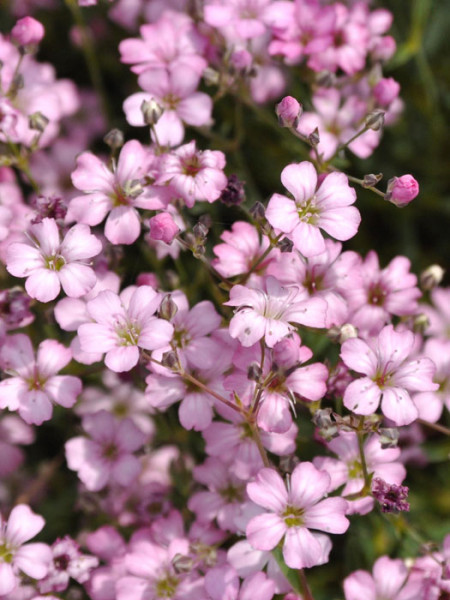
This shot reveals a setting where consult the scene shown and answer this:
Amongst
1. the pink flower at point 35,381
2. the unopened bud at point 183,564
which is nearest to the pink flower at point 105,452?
the pink flower at point 35,381

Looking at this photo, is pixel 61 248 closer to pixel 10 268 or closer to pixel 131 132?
pixel 10 268

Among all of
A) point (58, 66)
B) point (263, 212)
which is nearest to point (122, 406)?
point (263, 212)

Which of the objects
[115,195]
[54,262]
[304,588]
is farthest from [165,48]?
[304,588]

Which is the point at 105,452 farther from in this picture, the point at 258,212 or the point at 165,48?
the point at 165,48

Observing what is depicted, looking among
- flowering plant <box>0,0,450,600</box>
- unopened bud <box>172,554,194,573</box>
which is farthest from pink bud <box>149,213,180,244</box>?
unopened bud <box>172,554,194,573</box>

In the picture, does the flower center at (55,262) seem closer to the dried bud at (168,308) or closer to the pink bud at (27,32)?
the dried bud at (168,308)

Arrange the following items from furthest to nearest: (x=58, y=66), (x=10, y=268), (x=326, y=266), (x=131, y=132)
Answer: (x=58, y=66) < (x=131, y=132) < (x=326, y=266) < (x=10, y=268)
